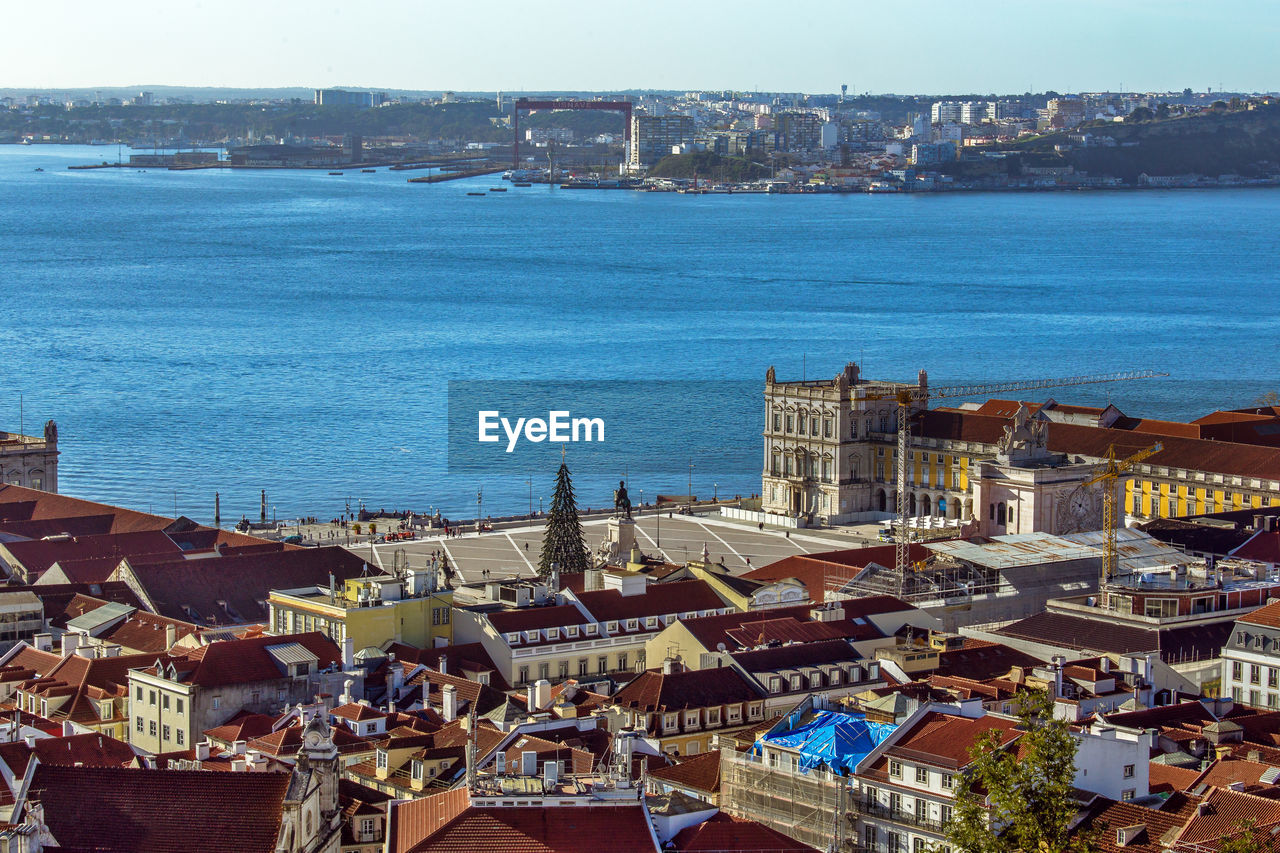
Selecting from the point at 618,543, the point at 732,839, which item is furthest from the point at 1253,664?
the point at 618,543

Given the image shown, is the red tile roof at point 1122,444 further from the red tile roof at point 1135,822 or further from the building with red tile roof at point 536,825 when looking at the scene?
the building with red tile roof at point 536,825

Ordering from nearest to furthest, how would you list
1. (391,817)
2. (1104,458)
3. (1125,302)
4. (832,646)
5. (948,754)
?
(391,817) < (948,754) < (832,646) < (1104,458) < (1125,302)

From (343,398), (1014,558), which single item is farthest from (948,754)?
(343,398)

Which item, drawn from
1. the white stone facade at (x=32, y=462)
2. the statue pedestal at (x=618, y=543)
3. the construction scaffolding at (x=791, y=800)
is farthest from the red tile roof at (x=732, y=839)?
the white stone facade at (x=32, y=462)

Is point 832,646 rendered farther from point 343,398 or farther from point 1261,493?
point 343,398

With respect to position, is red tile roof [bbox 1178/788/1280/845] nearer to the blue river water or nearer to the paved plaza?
the paved plaza

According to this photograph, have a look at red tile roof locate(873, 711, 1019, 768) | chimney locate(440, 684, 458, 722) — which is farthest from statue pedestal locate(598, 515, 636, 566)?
red tile roof locate(873, 711, 1019, 768)
